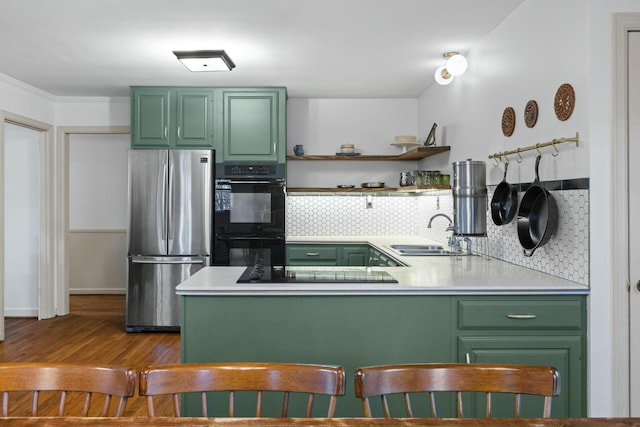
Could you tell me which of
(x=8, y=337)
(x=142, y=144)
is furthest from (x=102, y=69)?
(x=8, y=337)

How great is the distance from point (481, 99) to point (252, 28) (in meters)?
1.67

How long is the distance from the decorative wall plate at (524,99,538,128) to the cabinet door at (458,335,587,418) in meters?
1.18

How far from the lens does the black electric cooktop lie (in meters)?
2.47

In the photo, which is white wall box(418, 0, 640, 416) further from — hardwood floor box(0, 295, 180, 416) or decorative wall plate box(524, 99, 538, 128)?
hardwood floor box(0, 295, 180, 416)

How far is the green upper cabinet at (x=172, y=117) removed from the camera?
500 cm

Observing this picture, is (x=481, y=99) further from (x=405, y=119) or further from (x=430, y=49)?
(x=405, y=119)

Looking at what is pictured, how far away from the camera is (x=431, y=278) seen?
2619mm

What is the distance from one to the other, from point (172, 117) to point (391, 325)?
11.4 ft

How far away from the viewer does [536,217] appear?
2.79 metres

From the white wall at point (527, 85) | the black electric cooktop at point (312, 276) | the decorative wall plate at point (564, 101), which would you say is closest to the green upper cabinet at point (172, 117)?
the white wall at point (527, 85)

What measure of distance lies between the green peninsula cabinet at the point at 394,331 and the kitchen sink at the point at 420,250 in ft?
4.51

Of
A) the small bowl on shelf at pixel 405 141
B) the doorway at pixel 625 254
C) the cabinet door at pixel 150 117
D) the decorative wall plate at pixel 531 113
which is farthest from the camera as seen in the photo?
the small bowl on shelf at pixel 405 141

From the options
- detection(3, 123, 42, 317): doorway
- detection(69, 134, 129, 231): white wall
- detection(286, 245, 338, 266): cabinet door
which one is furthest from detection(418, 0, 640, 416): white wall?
detection(69, 134, 129, 231): white wall

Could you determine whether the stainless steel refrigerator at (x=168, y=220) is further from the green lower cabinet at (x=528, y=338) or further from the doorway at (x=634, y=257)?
the doorway at (x=634, y=257)
